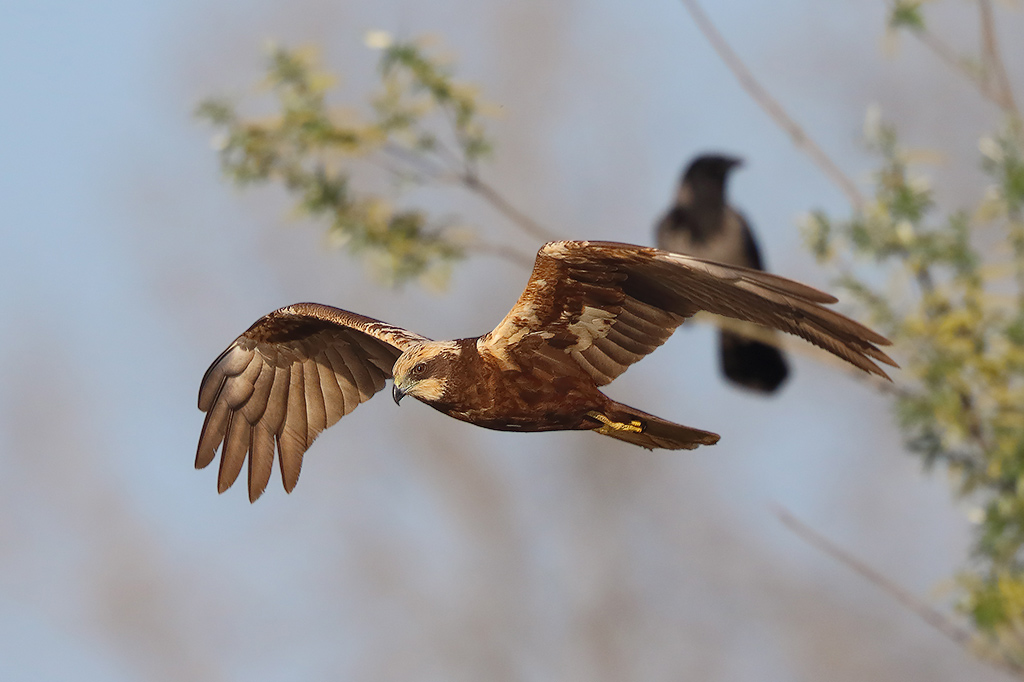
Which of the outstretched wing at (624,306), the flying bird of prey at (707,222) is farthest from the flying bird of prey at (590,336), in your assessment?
the flying bird of prey at (707,222)

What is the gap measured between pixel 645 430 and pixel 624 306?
26cm

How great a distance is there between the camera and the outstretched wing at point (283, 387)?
3.04 metres

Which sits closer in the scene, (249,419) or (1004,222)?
(249,419)

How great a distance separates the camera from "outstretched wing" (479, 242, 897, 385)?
2160mm

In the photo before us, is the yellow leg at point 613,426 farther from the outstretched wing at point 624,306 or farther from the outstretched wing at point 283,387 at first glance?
the outstretched wing at point 283,387

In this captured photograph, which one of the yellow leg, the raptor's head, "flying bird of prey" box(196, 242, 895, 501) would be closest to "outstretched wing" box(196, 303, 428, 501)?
"flying bird of prey" box(196, 242, 895, 501)

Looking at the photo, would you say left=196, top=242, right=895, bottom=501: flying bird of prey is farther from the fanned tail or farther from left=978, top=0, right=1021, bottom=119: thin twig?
left=978, top=0, right=1021, bottom=119: thin twig

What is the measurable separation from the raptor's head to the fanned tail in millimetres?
306

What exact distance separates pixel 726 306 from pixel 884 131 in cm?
264

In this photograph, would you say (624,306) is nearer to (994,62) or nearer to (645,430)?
(645,430)

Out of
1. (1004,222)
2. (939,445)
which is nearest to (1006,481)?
(939,445)

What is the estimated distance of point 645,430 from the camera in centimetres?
240

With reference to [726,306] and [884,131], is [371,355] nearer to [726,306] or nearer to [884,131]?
[726,306]

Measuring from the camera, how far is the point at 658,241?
294 inches
